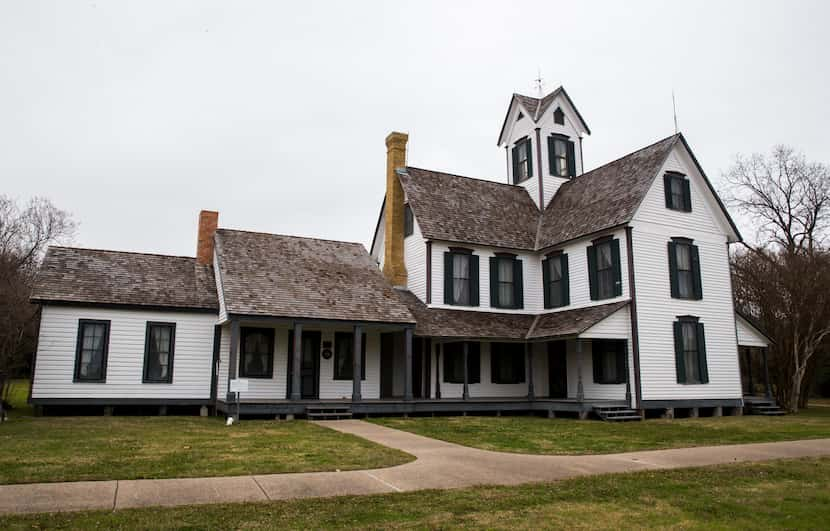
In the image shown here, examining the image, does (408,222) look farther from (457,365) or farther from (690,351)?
(690,351)

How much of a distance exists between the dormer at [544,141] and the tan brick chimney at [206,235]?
13.0 metres

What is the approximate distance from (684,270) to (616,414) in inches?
234

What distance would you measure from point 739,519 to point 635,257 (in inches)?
593

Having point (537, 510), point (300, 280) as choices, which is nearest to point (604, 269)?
point (300, 280)

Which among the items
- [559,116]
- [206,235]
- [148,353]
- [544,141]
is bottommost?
[148,353]

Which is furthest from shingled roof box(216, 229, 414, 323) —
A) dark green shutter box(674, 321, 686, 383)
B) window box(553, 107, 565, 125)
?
window box(553, 107, 565, 125)

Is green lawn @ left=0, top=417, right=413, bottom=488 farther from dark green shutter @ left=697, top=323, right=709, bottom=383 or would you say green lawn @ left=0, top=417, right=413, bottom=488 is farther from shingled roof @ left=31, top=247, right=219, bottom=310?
dark green shutter @ left=697, top=323, right=709, bottom=383

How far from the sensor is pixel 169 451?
11797 millimetres

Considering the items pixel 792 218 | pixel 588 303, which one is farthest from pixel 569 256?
pixel 792 218

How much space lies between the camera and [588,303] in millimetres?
23234

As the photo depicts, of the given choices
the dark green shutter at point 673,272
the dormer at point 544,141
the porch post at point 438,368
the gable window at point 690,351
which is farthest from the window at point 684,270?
the porch post at point 438,368

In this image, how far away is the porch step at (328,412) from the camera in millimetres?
19688

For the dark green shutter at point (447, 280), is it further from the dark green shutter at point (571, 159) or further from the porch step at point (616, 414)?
the dark green shutter at point (571, 159)

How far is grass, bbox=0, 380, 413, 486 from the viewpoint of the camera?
Answer: 31.8 feet
